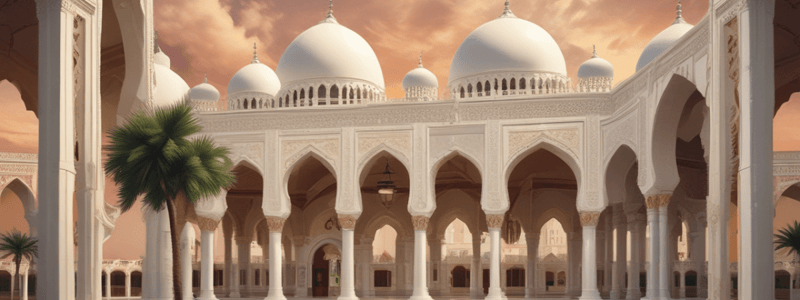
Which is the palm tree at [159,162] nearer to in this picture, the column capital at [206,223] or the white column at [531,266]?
the column capital at [206,223]

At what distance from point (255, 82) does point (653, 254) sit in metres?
13.7

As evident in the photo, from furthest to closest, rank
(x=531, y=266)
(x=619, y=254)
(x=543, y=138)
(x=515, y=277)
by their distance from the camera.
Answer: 1. (x=515, y=277)
2. (x=531, y=266)
3. (x=619, y=254)
4. (x=543, y=138)

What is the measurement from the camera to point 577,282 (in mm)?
22219

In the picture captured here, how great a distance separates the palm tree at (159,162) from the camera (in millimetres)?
10664

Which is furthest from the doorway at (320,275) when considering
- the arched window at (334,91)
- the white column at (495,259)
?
the white column at (495,259)

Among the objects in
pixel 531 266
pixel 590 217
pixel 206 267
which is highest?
pixel 590 217

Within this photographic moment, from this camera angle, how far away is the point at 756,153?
325 inches

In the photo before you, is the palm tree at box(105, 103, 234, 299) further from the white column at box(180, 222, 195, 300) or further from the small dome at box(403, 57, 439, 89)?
the small dome at box(403, 57, 439, 89)

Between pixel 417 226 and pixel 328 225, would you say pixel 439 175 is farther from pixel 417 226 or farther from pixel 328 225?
pixel 417 226

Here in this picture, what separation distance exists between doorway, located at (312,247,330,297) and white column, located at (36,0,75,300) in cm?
1631

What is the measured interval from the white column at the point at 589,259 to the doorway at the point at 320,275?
30.3ft

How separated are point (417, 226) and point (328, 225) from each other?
21.3ft

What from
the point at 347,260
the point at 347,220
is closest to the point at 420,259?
the point at 347,260

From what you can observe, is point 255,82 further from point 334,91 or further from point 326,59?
point 334,91
